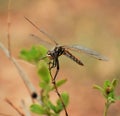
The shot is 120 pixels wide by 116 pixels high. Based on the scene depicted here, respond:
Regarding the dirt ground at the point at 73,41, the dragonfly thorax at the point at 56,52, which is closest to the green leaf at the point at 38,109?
the dragonfly thorax at the point at 56,52

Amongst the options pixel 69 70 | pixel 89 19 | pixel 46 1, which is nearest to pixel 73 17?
pixel 89 19

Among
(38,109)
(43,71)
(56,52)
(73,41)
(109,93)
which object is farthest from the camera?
(73,41)

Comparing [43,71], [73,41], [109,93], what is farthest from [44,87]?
[73,41]

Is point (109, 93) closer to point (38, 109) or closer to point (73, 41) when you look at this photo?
point (38, 109)

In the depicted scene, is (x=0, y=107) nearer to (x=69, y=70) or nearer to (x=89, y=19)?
(x=69, y=70)

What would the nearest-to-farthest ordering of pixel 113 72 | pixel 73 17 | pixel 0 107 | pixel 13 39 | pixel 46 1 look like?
1. pixel 0 107
2. pixel 113 72
3. pixel 13 39
4. pixel 73 17
5. pixel 46 1
